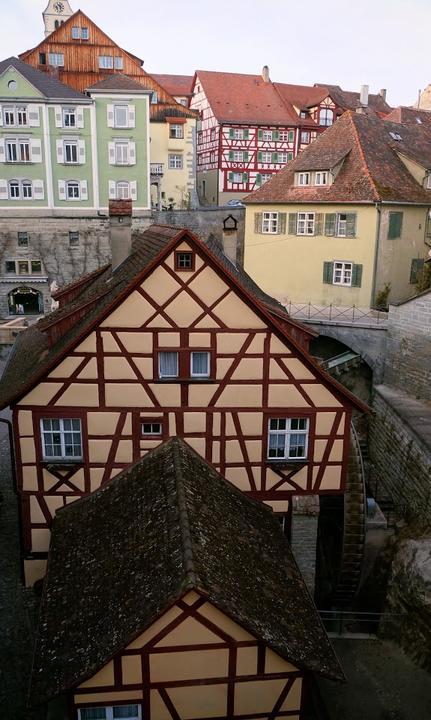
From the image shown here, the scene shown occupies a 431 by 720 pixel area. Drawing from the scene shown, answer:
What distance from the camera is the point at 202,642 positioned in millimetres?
9203

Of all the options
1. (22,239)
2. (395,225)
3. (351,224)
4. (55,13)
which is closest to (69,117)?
(22,239)

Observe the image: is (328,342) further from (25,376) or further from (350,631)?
(25,376)

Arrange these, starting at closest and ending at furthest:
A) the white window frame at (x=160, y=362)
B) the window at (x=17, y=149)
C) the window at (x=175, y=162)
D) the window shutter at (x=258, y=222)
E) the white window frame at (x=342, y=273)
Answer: the white window frame at (x=160, y=362)
the white window frame at (x=342, y=273)
the window shutter at (x=258, y=222)
the window at (x=17, y=149)
the window at (x=175, y=162)

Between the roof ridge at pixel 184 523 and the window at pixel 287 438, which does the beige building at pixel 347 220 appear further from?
the roof ridge at pixel 184 523

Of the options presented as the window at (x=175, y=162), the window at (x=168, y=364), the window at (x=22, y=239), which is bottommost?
the window at (x=168, y=364)

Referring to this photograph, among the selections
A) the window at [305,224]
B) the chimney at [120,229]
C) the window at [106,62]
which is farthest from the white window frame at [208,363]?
the window at [106,62]

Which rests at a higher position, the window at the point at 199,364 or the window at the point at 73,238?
the window at the point at 73,238

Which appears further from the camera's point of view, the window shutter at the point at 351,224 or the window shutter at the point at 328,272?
the window shutter at the point at 328,272

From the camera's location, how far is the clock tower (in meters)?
57.0

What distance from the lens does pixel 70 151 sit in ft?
121

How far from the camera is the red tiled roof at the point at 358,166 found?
28.0m

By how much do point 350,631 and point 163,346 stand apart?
8.46 m

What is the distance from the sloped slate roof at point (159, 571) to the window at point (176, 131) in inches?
1432

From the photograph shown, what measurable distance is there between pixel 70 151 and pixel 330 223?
1727cm
